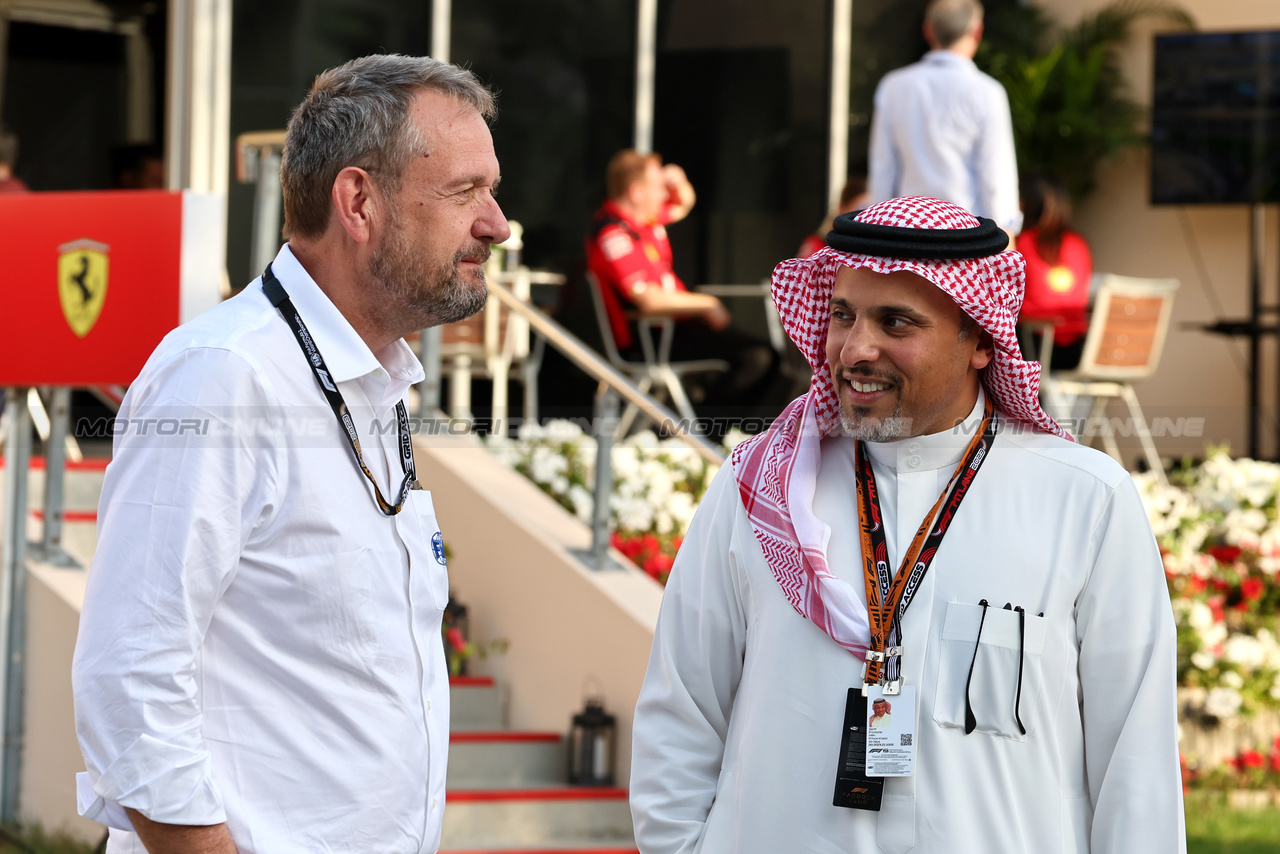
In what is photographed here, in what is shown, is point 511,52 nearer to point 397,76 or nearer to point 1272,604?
point 1272,604

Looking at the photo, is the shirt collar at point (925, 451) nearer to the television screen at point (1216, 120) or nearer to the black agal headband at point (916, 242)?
the black agal headband at point (916, 242)

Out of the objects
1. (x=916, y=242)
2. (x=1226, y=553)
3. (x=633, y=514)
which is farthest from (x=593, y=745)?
(x=1226, y=553)

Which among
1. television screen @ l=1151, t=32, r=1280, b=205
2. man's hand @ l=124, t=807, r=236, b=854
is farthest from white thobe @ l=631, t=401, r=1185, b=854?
television screen @ l=1151, t=32, r=1280, b=205

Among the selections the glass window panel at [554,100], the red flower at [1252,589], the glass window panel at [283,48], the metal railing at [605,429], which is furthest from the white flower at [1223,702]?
the glass window panel at [283,48]

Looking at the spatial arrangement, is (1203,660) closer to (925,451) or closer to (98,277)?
(925,451)

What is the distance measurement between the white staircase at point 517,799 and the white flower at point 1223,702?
8.03 ft

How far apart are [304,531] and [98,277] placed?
2.19m

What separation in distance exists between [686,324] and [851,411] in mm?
5927

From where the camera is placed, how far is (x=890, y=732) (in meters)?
2.06

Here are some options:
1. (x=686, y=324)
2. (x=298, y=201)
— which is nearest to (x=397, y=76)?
(x=298, y=201)

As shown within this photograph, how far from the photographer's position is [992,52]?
1162 centimetres

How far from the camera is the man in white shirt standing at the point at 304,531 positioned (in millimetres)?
1729

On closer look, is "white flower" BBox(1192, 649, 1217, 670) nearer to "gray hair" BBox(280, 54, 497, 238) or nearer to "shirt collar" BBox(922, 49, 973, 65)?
"shirt collar" BBox(922, 49, 973, 65)

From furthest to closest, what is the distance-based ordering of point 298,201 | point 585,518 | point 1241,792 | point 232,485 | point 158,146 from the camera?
point 158,146
point 585,518
point 1241,792
point 298,201
point 232,485
